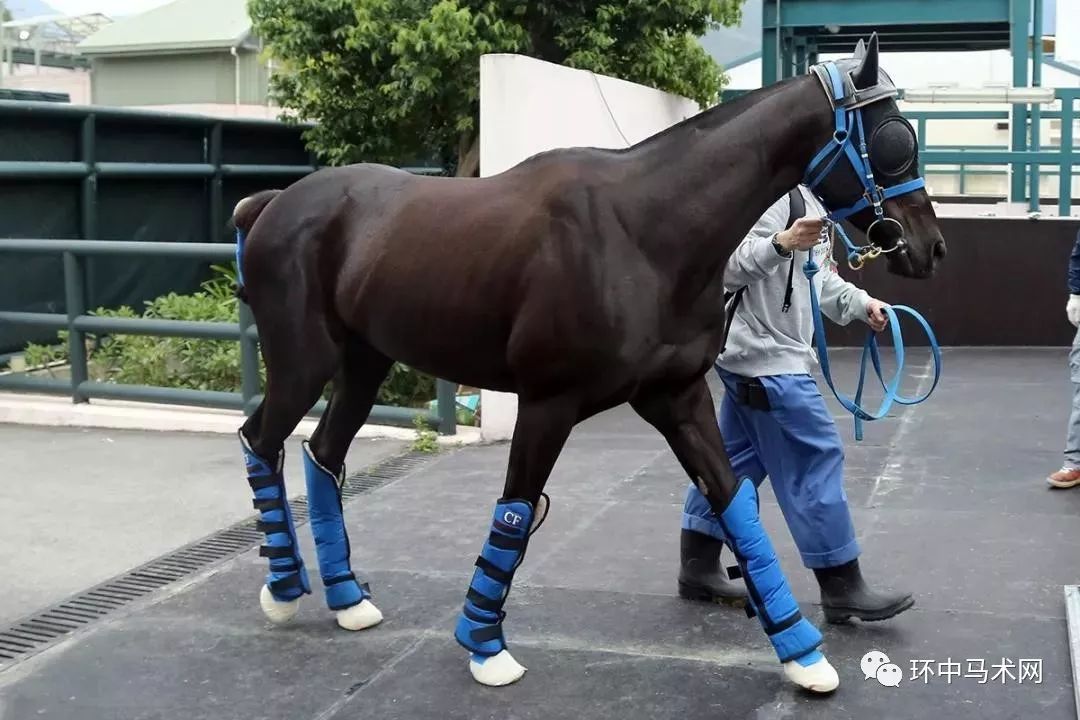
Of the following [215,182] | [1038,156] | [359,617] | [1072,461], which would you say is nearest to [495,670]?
[359,617]

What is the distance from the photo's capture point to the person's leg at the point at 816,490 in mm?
4172

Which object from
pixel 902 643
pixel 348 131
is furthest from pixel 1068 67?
pixel 902 643

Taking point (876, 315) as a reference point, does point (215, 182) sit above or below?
above

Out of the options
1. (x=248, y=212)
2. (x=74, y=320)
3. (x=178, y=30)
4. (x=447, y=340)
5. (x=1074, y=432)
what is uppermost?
(x=178, y=30)

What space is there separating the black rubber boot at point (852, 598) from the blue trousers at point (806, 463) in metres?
0.06

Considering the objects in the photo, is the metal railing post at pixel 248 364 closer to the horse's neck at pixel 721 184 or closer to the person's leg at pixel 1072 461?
the horse's neck at pixel 721 184

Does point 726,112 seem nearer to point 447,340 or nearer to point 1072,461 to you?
point 447,340

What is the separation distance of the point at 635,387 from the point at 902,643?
1.32 metres

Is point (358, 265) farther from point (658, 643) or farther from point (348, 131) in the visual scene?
point (348, 131)

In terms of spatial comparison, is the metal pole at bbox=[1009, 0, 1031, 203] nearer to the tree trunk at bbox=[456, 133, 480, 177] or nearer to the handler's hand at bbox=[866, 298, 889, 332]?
the tree trunk at bbox=[456, 133, 480, 177]

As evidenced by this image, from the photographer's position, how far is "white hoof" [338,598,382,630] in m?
4.38

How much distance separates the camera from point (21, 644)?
4395mm

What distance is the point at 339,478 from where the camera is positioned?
4.49 meters

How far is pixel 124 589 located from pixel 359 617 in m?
1.20
